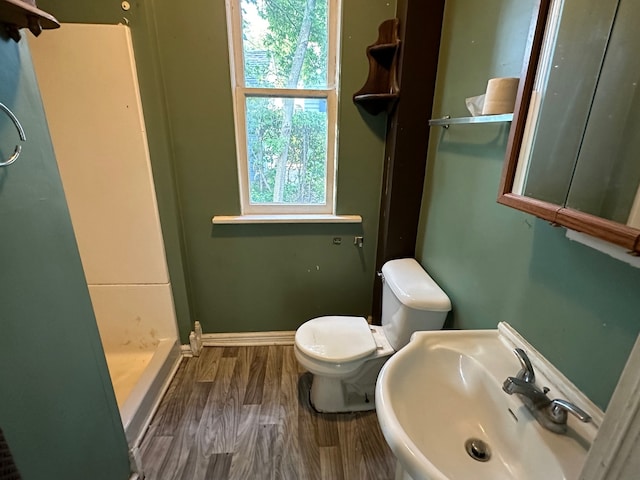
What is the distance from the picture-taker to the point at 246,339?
2.11m

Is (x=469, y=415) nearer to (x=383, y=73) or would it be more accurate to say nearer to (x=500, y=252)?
(x=500, y=252)

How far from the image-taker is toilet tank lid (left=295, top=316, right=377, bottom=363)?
144cm

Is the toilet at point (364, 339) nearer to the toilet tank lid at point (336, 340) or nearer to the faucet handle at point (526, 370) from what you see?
the toilet tank lid at point (336, 340)

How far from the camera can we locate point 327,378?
1550 mm

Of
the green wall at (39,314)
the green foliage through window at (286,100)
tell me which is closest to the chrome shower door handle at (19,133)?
the green wall at (39,314)

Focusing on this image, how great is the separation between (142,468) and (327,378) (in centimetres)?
86

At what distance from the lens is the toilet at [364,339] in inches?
52.7

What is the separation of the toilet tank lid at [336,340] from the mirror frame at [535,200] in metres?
0.92

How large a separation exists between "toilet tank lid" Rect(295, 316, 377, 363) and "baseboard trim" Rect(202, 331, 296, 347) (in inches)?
22.2

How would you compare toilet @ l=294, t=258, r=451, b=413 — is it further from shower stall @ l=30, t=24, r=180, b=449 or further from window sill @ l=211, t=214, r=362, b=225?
shower stall @ l=30, t=24, r=180, b=449

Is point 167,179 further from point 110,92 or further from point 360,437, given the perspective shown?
point 360,437

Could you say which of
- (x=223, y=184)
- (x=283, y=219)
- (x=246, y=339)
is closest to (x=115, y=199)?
(x=223, y=184)

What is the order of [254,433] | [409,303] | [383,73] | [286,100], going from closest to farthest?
[409,303] < [254,433] < [383,73] < [286,100]

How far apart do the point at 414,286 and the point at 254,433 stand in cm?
103
